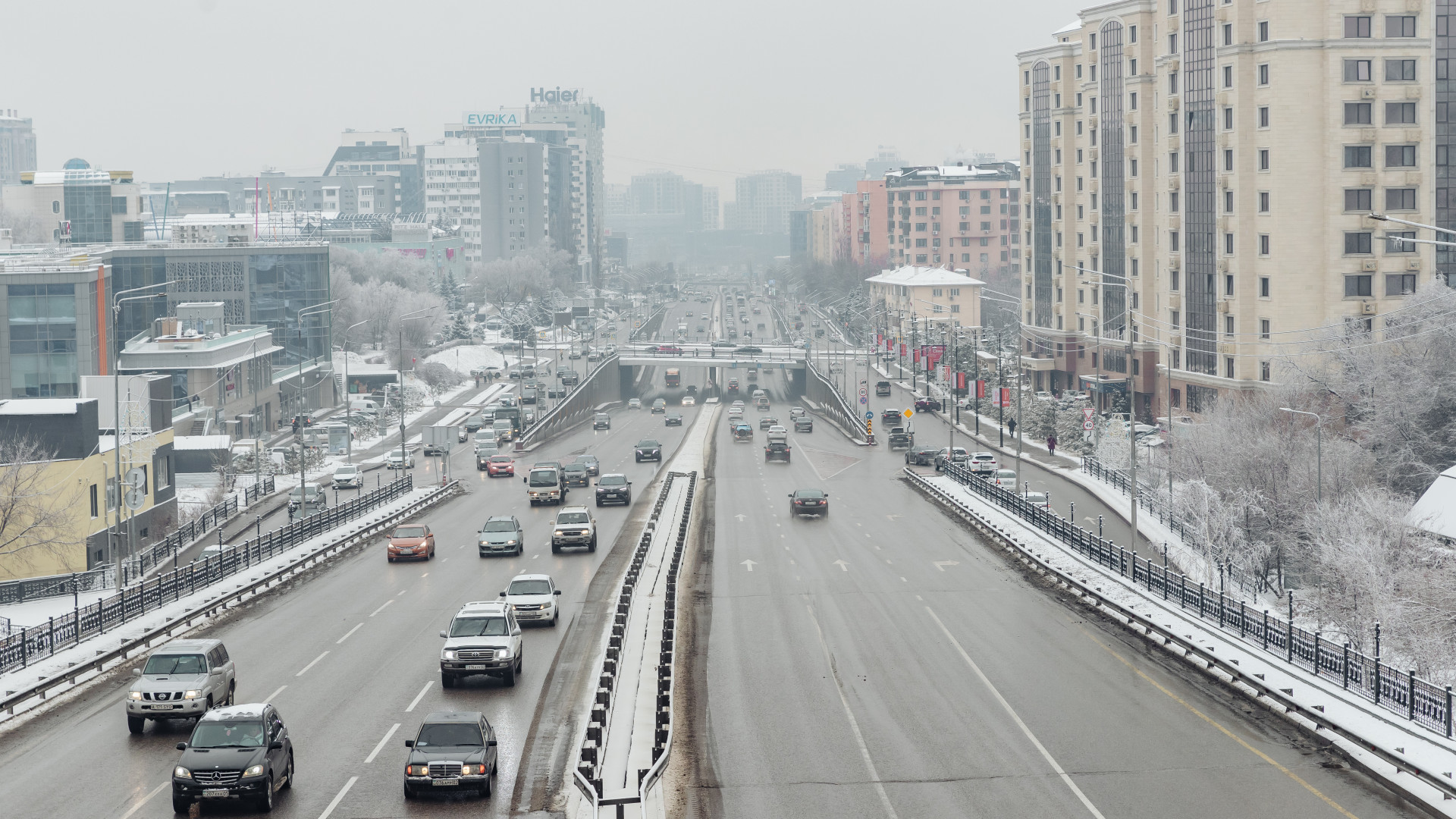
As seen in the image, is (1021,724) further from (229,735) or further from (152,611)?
(152,611)

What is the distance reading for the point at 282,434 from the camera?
115 metres

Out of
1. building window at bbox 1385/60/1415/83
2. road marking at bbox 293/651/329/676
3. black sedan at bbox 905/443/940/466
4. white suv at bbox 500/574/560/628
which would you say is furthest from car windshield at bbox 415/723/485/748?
building window at bbox 1385/60/1415/83

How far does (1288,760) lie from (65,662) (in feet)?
75.9

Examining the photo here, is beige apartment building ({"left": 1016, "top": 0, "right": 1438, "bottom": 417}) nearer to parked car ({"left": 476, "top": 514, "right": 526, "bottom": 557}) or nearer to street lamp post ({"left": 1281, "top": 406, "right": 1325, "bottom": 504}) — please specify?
street lamp post ({"left": 1281, "top": 406, "right": 1325, "bottom": 504})

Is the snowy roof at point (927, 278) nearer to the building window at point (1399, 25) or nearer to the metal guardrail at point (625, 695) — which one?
the building window at point (1399, 25)

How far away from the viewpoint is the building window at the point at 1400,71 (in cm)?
8044

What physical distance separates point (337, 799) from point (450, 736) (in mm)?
1725

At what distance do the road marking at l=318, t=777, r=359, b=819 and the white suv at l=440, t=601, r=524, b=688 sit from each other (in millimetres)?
6365

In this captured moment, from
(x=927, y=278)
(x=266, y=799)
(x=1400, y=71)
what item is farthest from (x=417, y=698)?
(x=927, y=278)

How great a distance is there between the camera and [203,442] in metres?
86.4

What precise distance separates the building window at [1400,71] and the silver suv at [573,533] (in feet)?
179

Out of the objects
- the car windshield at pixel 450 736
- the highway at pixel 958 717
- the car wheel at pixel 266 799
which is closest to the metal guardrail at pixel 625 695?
the highway at pixel 958 717

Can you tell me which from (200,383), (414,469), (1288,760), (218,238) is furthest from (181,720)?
(218,238)

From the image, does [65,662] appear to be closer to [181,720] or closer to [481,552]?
[181,720]
